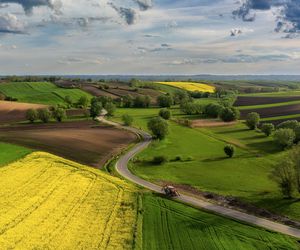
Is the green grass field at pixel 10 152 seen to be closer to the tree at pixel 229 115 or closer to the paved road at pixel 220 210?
the paved road at pixel 220 210

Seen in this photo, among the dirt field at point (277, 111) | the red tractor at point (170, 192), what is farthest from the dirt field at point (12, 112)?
the red tractor at point (170, 192)

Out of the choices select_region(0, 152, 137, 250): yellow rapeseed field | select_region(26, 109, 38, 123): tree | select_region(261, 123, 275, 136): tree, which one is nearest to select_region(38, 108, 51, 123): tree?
select_region(26, 109, 38, 123): tree

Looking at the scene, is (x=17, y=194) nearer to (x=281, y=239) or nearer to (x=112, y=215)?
(x=112, y=215)

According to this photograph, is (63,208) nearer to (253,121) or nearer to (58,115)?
(58,115)

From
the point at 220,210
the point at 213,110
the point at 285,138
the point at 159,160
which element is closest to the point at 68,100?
the point at 213,110

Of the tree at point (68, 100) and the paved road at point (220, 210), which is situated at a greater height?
the tree at point (68, 100)

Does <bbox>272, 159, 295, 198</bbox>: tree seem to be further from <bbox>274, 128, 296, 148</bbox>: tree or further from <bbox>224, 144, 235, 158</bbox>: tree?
<bbox>274, 128, 296, 148</bbox>: tree
